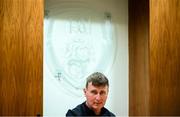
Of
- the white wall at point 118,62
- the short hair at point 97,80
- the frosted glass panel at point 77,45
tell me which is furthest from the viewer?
the white wall at point 118,62

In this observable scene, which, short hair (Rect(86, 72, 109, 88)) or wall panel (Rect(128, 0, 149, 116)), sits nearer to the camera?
short hair (Rect(86, 72, 109, 88))

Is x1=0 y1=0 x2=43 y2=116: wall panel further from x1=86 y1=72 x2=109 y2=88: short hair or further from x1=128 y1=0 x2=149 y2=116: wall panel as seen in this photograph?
x1=128 y1=0 x2=149 y2=116: wall panel

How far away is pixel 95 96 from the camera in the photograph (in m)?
2.17

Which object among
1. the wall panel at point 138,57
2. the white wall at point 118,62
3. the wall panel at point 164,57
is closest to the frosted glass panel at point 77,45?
the white wall at point 118,62

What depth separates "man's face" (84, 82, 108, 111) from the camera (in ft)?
7.10

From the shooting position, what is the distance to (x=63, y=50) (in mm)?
2336

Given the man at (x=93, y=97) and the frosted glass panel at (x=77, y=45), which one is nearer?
the man at (x=93, y=97)

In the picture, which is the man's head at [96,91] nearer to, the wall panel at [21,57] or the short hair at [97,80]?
the short hair at [97,80]

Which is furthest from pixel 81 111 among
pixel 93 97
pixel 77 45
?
pixel 77 45

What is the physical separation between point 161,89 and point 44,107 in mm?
863

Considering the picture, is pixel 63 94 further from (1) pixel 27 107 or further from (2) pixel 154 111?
(2) pixel 154 111

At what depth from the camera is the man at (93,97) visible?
7.09ft

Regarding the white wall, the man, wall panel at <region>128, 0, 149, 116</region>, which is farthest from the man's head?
wall panel at <region>128, 0, 149, 116</region>

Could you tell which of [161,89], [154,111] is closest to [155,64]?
[161,89]
